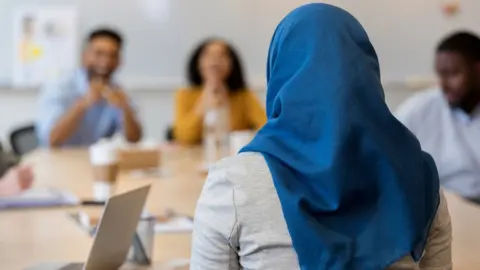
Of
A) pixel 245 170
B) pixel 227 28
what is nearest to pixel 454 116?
pixel 227 28

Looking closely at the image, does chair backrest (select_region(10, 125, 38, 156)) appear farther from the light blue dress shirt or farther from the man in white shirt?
the man in white shirt

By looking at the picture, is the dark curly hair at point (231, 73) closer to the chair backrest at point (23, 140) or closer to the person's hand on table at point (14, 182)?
the chair backrest at point (23, 140)

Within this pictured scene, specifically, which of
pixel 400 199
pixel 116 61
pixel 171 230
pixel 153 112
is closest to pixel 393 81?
pixel 153 112

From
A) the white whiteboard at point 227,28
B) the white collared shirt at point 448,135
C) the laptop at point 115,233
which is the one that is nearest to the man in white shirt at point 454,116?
the white collared shirt at point 448,135

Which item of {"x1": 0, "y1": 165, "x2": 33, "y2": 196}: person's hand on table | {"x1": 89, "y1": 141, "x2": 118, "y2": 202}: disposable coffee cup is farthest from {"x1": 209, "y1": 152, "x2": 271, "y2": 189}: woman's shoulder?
{"x1": 0, "y1": 165, "x2": 33, "y2": 196}: person's hand on table

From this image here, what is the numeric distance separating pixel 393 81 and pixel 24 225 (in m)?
3.29

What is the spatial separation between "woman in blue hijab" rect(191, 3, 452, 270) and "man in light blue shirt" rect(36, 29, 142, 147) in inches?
98.2

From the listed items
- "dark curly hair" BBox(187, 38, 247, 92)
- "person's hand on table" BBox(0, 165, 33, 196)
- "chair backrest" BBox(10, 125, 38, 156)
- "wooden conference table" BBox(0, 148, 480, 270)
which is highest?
"dark curly hair" BBox(187, 38, 247, 92)

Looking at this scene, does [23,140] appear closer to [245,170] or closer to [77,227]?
[77,227]

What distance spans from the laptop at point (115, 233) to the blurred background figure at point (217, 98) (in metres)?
2.07

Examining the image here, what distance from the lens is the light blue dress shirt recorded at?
12.2ft

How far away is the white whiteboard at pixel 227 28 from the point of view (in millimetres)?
4738

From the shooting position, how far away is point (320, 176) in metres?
1.14

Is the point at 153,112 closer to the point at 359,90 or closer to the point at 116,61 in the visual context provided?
the point at 116,61
